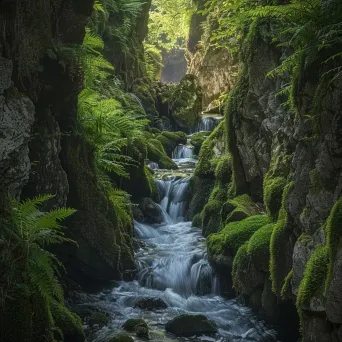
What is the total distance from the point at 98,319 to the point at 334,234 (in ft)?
14.5

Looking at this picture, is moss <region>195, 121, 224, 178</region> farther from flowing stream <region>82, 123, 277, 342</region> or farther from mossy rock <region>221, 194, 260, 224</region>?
mossy rock <region>221, 194, 260, 224</region>

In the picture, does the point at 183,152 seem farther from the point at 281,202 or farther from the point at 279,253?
the point at 279,253

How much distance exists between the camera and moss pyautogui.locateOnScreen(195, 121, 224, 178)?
1305 cm

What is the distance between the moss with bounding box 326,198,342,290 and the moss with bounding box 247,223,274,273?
109 inches

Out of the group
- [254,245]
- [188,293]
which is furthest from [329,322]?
[188,293]

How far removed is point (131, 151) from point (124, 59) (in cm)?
837

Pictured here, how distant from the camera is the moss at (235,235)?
8453 mm

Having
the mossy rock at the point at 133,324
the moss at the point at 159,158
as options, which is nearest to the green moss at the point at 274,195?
the mossy rock at the point at 133,324

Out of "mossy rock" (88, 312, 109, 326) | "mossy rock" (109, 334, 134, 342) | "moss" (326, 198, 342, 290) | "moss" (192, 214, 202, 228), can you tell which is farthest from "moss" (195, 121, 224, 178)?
"moss" (326, 198, 342, 290)

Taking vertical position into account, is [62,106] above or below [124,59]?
below

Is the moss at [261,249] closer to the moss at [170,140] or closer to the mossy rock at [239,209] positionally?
the mossy rock at [239,209]

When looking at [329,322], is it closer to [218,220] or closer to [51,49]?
[51,49]

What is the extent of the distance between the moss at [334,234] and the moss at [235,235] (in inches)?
140

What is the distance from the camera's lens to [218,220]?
10906 mm
